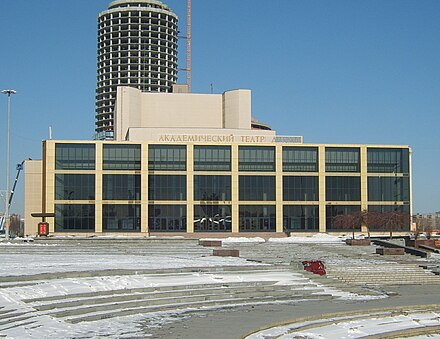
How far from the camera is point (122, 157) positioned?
3730 inches

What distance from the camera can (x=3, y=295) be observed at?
24938 millimetres

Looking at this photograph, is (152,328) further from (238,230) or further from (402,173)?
(402,173)

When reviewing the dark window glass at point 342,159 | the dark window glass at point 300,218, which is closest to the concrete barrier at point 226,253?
the dark window glass at point 300,218

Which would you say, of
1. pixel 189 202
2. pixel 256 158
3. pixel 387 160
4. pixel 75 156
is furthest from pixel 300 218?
pixel 75 156

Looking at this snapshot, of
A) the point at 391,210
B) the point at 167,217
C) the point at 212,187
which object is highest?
the point at 212,187

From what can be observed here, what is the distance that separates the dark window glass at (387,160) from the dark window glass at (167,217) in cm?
2923

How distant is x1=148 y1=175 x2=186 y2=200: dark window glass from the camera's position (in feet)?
310

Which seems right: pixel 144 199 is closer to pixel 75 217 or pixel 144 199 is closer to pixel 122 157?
pixel 122 157

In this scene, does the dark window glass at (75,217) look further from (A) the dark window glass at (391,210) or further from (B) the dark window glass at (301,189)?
(A) the dark window glass at (391,210)

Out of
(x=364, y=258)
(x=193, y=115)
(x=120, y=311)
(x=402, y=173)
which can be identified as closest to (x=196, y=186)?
(x=193, y=115)

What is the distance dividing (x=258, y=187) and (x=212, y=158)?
7.94 metres

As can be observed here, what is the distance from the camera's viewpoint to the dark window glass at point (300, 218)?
96.9 meters

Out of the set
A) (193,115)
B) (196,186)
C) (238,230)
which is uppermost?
(193,115)

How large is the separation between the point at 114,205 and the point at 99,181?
3.99m
